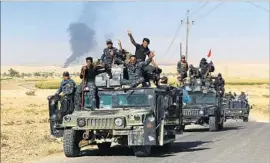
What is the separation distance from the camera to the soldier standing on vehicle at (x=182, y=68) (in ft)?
86.4

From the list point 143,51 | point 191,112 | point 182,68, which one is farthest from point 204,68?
point 143,51

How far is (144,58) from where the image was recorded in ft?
53.3

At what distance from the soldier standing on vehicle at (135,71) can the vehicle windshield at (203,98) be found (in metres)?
11.3

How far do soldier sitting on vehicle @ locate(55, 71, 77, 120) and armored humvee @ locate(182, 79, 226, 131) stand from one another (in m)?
10.6

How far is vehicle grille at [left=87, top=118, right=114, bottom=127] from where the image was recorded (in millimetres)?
13445

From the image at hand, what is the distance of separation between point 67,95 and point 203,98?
12.1 meters

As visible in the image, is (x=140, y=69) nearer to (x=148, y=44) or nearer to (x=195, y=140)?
(x=148, y=44)

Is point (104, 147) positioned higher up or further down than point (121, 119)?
further down

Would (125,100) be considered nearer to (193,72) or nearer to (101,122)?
(101,122)

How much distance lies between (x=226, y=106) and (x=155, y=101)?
21.4 meters

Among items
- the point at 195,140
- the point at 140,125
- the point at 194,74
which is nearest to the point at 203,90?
the point at 194,74

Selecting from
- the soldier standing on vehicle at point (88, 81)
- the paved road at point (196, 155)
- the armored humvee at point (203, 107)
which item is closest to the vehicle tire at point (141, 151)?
the paved road at point (196, 155)

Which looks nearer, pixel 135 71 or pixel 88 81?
pixel 88 81

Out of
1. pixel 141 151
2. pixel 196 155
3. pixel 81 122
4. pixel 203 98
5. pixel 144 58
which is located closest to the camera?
pixel 81 122
